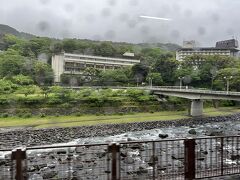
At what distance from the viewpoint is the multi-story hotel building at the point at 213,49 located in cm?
10357

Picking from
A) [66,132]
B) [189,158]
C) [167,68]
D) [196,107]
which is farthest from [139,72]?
[189,158]

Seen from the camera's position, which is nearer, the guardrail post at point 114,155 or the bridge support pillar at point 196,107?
the guardrail post at point 114,155

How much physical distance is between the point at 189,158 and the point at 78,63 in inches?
3020

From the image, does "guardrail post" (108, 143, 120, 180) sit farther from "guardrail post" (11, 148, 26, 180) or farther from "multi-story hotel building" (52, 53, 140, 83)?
"multi-story hotel building" (52, 53, 140, 83)

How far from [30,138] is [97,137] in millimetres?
6115

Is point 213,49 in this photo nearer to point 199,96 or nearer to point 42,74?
point 42,74

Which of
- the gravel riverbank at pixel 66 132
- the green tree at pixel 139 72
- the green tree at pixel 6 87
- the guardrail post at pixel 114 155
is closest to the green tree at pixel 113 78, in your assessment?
the green tree at pixel 139 72

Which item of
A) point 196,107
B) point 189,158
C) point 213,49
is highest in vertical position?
point 213,49

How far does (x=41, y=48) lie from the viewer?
82.1 meters

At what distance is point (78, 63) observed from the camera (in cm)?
8025

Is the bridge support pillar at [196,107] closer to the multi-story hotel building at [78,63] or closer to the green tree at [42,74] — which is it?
the green tree at [42,74]

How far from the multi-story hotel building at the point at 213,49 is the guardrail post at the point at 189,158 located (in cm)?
9720

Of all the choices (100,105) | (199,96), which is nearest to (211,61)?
(199,96)

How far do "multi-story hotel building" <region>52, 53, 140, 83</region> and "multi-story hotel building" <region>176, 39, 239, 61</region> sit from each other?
85.6 ft
